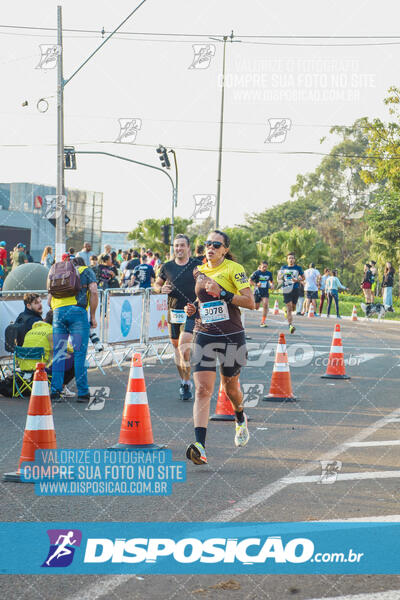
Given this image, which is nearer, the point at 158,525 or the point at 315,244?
the point at 158,525

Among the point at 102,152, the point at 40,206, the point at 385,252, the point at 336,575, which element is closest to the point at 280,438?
the point at 336,575

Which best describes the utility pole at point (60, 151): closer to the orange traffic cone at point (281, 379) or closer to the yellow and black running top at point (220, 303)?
the orange traffic cone at point (281, 379)

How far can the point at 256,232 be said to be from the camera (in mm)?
93625

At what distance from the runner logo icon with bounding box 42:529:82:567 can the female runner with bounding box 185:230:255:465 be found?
2.22 meters

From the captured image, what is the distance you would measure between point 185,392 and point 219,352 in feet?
12.6

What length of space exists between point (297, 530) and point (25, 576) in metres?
1.67

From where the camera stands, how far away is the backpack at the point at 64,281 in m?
10.7

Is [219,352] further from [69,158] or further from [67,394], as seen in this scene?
[69,158]

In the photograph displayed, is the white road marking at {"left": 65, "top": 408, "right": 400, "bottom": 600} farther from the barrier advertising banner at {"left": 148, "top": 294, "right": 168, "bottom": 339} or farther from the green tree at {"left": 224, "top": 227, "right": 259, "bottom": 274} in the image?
the green tree at {"left": 224, "top": 227, "right": 259, "bottom": 274}

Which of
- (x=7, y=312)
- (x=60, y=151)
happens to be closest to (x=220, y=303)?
(x=7, y=312)

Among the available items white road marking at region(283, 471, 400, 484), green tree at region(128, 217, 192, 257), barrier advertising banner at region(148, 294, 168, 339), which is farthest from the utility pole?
green tree at region(128, 217, 192, 257)

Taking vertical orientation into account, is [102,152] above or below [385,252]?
above

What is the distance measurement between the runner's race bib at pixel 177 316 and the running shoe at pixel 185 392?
82cm

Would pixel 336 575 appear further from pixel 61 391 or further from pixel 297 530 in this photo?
pixel 61 391
